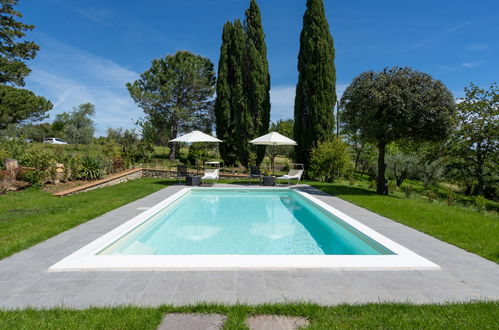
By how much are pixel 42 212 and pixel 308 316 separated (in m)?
6.92

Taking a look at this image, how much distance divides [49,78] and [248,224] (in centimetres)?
2119

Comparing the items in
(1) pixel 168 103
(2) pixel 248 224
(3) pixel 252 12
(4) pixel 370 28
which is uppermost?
(3) pixel 252 12

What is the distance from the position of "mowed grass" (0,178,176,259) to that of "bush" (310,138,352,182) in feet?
30.8

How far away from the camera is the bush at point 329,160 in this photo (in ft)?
45.4

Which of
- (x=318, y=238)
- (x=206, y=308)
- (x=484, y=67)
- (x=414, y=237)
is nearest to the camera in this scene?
(x=206, y=308)

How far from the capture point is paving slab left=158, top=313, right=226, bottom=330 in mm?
2148

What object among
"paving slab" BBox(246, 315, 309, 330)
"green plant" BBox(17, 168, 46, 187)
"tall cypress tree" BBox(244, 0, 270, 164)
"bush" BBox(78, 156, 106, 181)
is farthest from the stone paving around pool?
"tall cypress tree" BBox(244, 0, 270, 164)

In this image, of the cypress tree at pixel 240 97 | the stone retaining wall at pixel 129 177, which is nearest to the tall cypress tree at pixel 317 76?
the cypress tree at pixel 240 97

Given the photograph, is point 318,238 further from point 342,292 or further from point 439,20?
point 439,20

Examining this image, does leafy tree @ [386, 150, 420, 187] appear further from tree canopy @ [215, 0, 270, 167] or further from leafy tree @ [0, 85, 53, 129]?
leafy tree @ [0, 85, 53, 129]

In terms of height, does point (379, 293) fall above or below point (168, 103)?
below

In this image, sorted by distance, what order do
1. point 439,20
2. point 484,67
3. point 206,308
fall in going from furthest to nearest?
point 484,67 → point 439,20 → point 206,308

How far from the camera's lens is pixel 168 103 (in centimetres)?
2480

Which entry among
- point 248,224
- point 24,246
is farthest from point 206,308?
point 248,224
